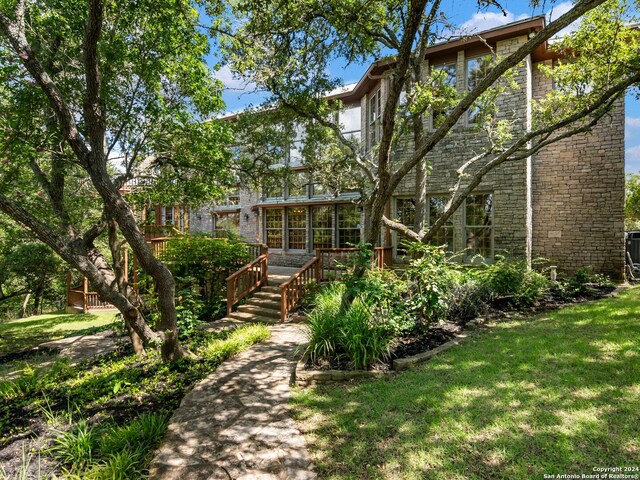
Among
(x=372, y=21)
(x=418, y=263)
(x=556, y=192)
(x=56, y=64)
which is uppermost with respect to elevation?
(x=372, y=21)

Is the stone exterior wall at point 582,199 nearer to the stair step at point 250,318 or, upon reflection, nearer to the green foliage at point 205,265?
the stair step at point 250,318

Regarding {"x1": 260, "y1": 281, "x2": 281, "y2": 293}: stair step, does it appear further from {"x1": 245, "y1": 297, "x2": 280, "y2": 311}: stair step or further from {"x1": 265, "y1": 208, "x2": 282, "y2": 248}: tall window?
{"x1": 265, "y1": 208, "x2": 282, "y2": 248}: tall window

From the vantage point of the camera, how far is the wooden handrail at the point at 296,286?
7.71 meters

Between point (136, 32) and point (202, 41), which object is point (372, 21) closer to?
point (202, 41)

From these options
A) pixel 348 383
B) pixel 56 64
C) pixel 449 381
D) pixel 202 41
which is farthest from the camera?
pixel 202 41

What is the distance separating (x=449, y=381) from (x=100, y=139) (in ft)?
18.6

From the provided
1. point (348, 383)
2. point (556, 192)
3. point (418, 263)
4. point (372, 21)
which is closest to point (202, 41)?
point (372, 21)

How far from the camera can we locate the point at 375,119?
11.8 meters

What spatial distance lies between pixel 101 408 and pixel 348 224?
10768 mm

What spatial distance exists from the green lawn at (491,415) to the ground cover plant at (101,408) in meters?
1.61

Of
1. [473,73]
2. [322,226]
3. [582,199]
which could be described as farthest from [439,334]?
[322,226]

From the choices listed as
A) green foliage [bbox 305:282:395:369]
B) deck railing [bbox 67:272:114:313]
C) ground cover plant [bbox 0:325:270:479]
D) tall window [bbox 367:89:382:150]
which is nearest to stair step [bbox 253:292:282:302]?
ground cover plant [bbox 0:325:270:479]

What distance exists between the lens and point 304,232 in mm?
14844

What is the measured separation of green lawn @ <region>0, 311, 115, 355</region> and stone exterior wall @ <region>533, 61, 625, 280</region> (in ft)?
48.9
